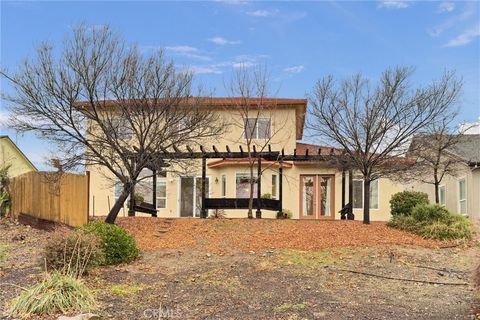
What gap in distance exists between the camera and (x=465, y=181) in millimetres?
19531

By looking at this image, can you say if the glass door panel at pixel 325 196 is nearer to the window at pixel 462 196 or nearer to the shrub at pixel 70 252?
the window at pixel 462 196

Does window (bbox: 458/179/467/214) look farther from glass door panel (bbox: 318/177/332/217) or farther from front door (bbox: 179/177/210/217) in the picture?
front door (bbox: 179/177/210/217)

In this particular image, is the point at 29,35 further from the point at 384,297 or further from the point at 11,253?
the point at 384,297

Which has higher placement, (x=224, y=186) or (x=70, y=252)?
(x=224, y=186)

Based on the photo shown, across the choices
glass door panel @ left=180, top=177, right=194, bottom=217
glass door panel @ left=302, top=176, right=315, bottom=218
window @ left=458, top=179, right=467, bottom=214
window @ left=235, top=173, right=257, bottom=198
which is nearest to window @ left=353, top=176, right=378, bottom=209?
glass door panel @ left=302, top=176, right=315, bottom=218

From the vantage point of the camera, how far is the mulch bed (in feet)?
37.6

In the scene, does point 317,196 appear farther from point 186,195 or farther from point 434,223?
point 434,223

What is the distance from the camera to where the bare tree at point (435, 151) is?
16.7 metres

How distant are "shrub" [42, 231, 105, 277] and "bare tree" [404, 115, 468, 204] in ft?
38.6

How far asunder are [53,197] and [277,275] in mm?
8932

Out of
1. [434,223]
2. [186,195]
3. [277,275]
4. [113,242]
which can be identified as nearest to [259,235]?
[277,275]

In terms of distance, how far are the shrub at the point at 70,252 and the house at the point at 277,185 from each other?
13567 millimetres

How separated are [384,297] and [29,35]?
12032 mm

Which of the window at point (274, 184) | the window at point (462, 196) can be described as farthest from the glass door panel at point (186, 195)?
the window at point (462, 196)
